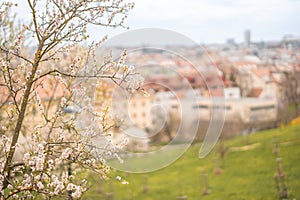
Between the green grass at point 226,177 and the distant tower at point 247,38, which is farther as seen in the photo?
the distant tower at point 247,38

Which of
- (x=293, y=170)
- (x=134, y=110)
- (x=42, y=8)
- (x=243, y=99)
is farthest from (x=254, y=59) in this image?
(x=42, y=8)

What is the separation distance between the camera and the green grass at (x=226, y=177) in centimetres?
924

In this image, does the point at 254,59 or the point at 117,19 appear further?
the point at 254,59

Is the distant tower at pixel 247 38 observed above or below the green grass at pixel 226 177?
above

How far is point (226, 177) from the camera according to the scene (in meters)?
10.7

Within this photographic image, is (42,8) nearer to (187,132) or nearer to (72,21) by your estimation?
(72,21)

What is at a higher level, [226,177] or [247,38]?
[247,38]

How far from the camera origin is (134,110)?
12.6 metres

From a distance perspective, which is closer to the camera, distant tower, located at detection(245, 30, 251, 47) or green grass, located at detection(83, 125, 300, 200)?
green grass, located at detection(83, 125, 300, 200)

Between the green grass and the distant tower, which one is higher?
the distant tower

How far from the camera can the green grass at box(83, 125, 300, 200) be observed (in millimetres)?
9242

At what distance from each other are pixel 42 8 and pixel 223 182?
24.2ft

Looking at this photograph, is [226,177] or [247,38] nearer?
[226,177]

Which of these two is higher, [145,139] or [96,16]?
[96,16]
